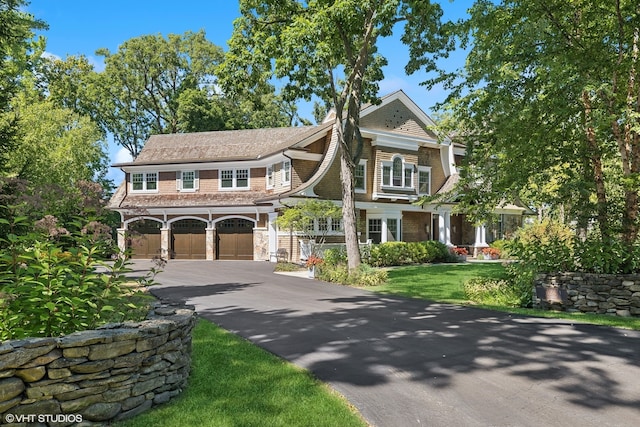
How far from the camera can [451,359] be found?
633cm

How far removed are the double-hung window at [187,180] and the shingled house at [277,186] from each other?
0.23 ft

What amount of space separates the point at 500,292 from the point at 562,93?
5498 mm

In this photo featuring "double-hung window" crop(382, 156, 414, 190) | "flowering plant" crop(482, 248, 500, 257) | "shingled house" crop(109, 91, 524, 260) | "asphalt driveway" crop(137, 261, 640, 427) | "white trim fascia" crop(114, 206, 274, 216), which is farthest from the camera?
"flowering plant" crop(482, 248, 500, 257)

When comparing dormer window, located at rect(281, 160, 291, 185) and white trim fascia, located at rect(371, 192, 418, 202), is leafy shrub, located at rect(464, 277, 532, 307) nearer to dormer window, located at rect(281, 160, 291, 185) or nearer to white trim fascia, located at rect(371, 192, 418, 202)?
white trim fascia, located at rect(371, 192, 418, 202)

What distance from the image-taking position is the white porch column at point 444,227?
27.5 meters

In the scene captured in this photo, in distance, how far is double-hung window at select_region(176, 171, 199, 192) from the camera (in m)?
Answer: 29.2

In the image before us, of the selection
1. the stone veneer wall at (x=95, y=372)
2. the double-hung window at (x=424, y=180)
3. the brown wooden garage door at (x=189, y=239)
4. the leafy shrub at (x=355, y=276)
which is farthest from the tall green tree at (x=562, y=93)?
the brown wooden garage door at (x=189, y=239)

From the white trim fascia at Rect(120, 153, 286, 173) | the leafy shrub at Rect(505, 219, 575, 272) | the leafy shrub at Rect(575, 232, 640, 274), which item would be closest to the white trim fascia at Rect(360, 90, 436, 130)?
the white trim fascia at Rect(120, 153, 286, 173)

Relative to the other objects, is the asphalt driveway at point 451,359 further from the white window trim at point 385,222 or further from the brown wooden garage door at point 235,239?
the brown wooden garage door at point 235,239

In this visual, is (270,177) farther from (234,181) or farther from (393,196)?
(393,196)

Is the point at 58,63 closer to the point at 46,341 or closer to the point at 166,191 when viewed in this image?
the point at 166,191

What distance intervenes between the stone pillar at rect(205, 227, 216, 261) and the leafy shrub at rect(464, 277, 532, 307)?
18.6 metres

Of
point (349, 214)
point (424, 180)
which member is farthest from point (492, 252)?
point (349, 214)

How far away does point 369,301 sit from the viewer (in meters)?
12.0
